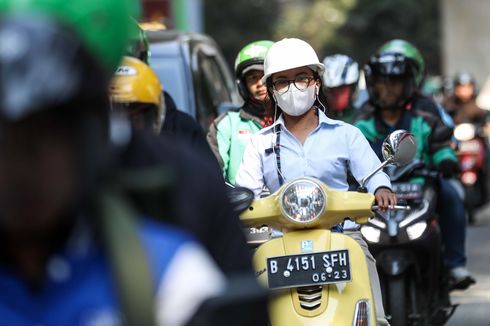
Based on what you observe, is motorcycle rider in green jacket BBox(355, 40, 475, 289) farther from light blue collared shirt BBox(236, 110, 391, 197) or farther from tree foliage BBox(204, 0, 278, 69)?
tree foliage BBox(204, 0, 278, 69)

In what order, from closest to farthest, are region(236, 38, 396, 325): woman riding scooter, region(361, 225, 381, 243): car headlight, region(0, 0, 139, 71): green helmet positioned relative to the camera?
region(0, 0, 139, 71): green helmet < region(236, 38, 396, 325): woman riding scooter < region(361, 225, 381, 243): car headlight

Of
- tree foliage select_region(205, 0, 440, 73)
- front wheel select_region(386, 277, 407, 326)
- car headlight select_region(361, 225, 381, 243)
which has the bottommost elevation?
tree foliage select_region(205, 0, 440, 73)

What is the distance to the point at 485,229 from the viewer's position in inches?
632

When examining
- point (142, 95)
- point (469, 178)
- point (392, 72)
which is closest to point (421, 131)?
point (392, 72)

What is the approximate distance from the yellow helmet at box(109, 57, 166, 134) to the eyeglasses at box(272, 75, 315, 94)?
575mm

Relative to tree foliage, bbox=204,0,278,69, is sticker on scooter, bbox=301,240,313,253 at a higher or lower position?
higher

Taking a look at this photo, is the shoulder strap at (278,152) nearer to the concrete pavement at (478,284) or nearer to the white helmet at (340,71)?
the concrete pavement at (478,284)

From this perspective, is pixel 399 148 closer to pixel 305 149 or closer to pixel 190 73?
pixel 305 149

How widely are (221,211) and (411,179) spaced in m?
6.34

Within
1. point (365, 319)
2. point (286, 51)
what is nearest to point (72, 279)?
point (365, 319)

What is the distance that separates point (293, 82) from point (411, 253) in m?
1.73

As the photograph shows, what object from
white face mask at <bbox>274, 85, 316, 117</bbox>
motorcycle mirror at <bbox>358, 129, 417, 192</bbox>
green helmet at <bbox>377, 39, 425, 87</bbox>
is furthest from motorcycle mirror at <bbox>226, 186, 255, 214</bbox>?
green helmet at <bbox>377, 39, 425, 87</bbox>

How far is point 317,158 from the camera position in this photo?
637 cm

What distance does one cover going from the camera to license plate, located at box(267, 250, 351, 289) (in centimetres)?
583
